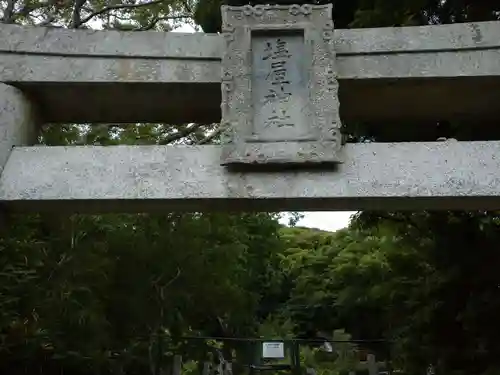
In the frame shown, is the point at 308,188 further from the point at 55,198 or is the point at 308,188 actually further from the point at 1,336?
the point at 1,336

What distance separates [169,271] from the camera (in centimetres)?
930

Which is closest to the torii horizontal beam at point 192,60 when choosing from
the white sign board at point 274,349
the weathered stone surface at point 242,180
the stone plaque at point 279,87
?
the stone plaque at point 279,87

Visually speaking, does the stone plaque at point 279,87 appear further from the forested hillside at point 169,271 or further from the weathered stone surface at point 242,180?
the forested hillside at point 169,271

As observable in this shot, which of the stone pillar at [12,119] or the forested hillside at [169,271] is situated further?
the forested hillside at [169,271]

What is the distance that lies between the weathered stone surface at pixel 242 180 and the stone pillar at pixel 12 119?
12 cm

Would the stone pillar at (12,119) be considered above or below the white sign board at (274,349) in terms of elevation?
above

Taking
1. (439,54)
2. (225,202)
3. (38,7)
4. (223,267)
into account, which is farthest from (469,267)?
(38,7)

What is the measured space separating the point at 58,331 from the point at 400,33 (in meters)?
5.51

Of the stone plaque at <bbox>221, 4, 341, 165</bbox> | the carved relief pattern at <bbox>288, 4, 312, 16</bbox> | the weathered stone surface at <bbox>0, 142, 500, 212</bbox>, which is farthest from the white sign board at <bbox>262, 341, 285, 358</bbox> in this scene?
the carved relief pattern at <bbox>288, 4, 312, 16</bbox>

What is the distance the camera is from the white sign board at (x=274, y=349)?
407 inches

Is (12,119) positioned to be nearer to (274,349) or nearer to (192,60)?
(192,60)

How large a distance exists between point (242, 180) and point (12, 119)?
157 cm

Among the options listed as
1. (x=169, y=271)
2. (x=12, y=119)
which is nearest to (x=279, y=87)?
(x=12, y=119)

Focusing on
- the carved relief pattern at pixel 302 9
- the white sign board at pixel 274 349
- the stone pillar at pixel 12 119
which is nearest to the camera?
the stone pillar at pixel 12 119
